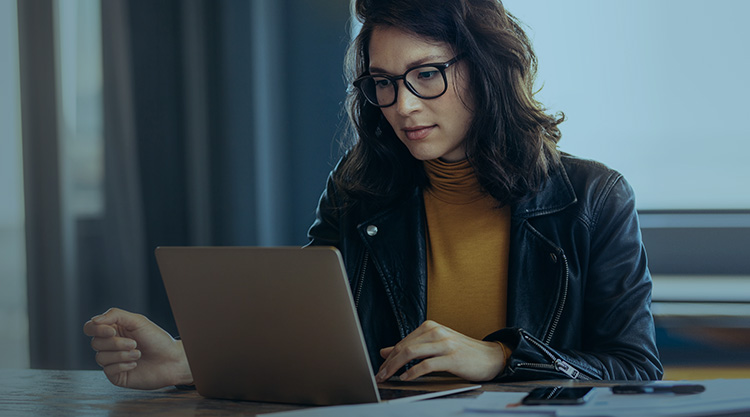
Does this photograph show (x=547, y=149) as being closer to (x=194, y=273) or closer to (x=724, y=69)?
(x=194, y=273)

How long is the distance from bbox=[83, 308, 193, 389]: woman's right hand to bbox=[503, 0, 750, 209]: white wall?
151cm

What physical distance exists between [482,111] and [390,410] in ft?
2.66

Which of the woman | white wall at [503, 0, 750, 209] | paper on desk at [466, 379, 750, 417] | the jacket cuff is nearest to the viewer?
paper on desk at [466, 379, 750, 417]

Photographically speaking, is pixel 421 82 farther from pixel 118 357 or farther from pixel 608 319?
pixel 118 357

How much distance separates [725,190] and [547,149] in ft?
3.46

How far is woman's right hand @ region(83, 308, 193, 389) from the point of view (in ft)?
3.21

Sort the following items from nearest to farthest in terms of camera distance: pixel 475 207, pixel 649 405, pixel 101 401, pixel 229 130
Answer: pixel 649 405, pixel 101 401, pixel 475 207, pixel 229 130

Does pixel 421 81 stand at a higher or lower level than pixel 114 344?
higher

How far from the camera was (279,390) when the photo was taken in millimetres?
817

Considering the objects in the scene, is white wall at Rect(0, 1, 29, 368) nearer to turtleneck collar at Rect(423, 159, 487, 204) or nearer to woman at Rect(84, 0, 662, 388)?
woman at Rect(84, 0, 662, 388)

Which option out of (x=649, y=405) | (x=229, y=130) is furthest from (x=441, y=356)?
(x=229, y=130)

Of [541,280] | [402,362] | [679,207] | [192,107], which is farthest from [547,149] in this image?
[192,107]

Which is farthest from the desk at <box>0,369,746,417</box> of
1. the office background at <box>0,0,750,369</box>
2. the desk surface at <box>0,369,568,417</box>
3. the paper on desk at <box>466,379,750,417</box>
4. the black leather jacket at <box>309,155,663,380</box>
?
the office background at <box>0,0,750,369</box>

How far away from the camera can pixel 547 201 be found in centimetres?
132
